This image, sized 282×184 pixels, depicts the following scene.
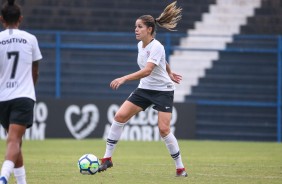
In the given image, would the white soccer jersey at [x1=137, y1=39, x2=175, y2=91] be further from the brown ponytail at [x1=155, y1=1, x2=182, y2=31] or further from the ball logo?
the ball logo

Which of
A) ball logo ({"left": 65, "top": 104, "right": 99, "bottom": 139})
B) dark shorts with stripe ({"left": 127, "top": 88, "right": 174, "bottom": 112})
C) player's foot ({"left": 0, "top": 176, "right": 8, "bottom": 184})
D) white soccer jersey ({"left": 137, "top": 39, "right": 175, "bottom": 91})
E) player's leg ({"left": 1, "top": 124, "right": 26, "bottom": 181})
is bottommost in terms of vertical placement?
ball logo ({"left": 65, "top": 104, "right": 99, "bottom": 139})

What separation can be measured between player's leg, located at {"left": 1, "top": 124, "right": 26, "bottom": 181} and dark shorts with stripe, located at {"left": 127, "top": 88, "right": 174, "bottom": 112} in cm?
319

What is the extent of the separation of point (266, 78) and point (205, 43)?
1966 millimetres

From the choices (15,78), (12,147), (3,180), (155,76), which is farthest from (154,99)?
(3,180)

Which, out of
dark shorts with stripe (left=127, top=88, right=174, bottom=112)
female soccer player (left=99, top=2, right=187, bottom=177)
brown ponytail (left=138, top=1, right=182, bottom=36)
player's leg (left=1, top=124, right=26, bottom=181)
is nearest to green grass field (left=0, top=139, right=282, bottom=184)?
female soccer player (left=99, top=2, right=187, bottom=177)

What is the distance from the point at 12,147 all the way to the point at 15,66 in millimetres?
785

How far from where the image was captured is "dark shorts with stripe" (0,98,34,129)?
8.22 meters

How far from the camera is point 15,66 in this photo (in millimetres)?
8281

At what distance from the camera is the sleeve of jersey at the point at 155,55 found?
10.9 meters

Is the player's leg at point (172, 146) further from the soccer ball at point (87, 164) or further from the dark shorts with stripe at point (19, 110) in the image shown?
the dark shorts with stripe at point (19, 110)

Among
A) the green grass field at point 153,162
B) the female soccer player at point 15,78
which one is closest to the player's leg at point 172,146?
the green grass field at point 153,162

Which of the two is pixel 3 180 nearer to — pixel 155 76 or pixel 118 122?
pixel 118 122

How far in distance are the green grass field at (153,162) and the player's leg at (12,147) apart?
1.81 meters

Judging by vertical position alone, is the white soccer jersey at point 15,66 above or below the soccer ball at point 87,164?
above
